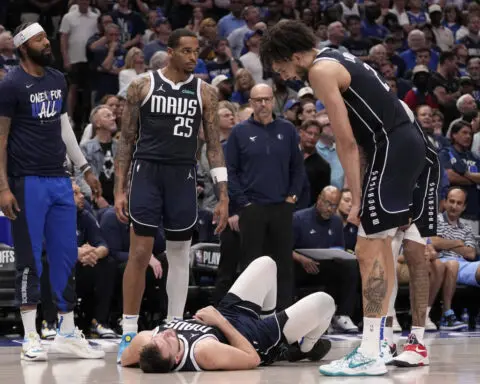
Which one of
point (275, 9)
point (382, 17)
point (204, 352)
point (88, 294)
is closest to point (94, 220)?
point (88, 294)

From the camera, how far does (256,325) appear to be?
7.01m

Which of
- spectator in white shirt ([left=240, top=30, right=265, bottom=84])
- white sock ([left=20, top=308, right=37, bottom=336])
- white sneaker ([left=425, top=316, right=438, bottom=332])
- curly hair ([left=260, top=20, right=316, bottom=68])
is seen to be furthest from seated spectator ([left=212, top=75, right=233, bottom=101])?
curly hair ([left=260, top=20, right=316, bottom=68])

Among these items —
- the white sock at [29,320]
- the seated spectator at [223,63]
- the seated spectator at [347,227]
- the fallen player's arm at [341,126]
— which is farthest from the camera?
the seated spectator at [223,63]

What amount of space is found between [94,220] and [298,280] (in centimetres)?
212

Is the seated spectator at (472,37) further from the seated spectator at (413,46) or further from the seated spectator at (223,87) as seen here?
the seated spectator at (223,87)

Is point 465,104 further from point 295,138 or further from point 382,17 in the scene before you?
point 295,138

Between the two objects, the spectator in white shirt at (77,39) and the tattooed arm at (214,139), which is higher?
the spectator in white shirt at (77,39)

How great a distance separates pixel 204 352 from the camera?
6625 millimetres

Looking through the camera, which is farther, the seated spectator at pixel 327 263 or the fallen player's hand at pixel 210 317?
the seated spectator at pixel 327 263

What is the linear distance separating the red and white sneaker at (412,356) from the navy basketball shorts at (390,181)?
3.28ft

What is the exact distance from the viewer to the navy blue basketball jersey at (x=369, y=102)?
6.50 metres

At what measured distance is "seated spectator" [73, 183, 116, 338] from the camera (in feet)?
32.6

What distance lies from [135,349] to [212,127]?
1889mm

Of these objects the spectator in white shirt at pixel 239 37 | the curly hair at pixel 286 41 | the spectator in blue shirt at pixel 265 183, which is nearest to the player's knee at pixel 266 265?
the curly hair at pixel 286 41
